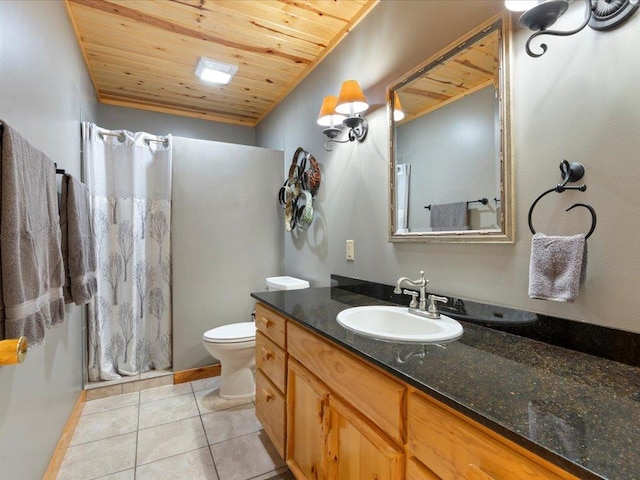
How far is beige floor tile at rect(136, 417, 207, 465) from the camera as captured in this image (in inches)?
66.6

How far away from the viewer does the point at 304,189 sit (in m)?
2.49

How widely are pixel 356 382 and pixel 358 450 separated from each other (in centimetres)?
21

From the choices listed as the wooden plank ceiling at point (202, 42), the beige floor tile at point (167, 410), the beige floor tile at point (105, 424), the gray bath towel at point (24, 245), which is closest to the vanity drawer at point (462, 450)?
the gray bath towel at point (24, 245)

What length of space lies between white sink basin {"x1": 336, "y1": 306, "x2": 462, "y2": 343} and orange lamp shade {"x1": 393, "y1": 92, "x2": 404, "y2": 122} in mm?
939

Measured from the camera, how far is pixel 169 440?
71.0 inches

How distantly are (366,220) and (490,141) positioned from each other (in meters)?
0.79

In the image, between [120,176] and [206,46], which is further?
[120,176]

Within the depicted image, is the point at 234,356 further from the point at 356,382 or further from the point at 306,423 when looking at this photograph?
the point at 356,382

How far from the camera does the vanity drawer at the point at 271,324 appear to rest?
4.88 ft

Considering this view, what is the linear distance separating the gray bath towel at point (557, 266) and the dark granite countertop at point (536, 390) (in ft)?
0.58

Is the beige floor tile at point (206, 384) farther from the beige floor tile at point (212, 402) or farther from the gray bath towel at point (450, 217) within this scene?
the gray bath towel at point (450, 217)

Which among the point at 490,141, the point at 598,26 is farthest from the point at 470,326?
the point at 598,26

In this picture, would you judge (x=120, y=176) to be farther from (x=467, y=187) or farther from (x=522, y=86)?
(x=522, y=86)

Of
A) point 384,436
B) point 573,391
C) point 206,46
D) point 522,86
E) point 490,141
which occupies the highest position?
point 206,46
